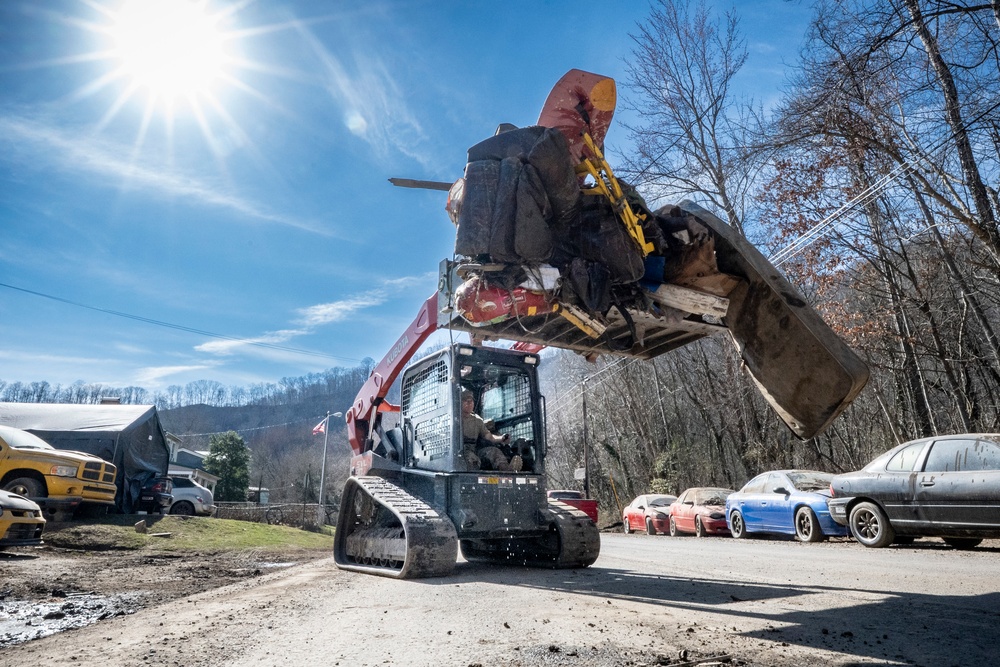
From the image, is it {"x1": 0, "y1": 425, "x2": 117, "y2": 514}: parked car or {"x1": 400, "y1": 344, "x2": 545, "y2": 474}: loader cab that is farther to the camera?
{"x1": 0, "y1": 425, "x2": 117, "y2": 514}: parked car

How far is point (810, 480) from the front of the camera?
13.2m

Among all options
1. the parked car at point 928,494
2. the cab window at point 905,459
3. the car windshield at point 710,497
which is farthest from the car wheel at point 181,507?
the cab window at point 905,459

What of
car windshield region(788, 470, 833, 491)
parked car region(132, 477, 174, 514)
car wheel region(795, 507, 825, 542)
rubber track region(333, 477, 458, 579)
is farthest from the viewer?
parked car region(132, 477, 174, 514)

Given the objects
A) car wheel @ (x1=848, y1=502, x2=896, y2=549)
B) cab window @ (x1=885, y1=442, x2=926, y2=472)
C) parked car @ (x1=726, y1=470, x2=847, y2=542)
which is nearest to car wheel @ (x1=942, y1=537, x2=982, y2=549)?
car wheel @ (x1=848, y1=502, x2=896, y2=549)

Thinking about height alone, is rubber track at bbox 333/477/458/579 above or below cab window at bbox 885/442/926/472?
below

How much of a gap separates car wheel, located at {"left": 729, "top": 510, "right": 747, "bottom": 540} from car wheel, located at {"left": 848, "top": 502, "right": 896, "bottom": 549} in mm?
4349

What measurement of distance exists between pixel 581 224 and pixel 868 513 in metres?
8.41

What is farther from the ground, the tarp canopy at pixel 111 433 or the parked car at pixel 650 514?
the tarp canopy at pixel 111 433

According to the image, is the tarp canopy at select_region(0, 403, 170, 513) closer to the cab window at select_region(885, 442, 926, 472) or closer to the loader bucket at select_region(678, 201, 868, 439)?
the loader bucket at select_region(678, 201, 868, 439)

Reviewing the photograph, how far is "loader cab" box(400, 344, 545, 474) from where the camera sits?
291 inches

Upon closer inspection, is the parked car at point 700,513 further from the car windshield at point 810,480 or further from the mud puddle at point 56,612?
the mud puddle at point 56,612

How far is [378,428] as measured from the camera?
9.49 metres

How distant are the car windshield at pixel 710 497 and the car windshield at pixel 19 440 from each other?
15.8 meters

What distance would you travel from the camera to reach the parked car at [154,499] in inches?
688
